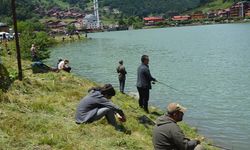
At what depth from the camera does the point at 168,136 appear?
9.06 meters

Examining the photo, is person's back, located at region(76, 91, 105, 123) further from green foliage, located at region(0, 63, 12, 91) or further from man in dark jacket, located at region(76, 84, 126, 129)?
green foliage, located at region(0, 63, 12, 91)

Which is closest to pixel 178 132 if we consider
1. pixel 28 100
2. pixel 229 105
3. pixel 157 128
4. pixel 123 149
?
pixel 157 128

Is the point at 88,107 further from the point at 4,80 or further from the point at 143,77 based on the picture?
the point at 4,80

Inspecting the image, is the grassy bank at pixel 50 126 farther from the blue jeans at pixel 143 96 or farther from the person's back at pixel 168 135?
the person's back at pixel 168 135

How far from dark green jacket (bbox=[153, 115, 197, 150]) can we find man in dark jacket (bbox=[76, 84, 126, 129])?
4206mm

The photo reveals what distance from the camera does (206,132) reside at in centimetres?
1991

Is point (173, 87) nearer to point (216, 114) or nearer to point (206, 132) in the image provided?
point (216, 114)

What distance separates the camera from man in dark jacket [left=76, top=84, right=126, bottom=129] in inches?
523

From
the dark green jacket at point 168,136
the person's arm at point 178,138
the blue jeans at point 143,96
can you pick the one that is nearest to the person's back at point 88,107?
the dark green jacket at point 168,136

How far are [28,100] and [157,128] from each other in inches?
328

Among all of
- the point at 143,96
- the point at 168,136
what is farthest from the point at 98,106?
the point at 143,96

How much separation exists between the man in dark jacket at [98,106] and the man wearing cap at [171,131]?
4.22 metres

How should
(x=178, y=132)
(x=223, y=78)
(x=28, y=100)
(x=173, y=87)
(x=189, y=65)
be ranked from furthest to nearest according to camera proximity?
(x=189, y=65)
(x=223, y=78)
(x=173, y=87)
(x=28, y=100)
(x=178, y=132)

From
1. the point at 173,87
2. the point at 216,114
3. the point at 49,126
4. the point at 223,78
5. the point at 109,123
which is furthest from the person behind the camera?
the point at 223,78
